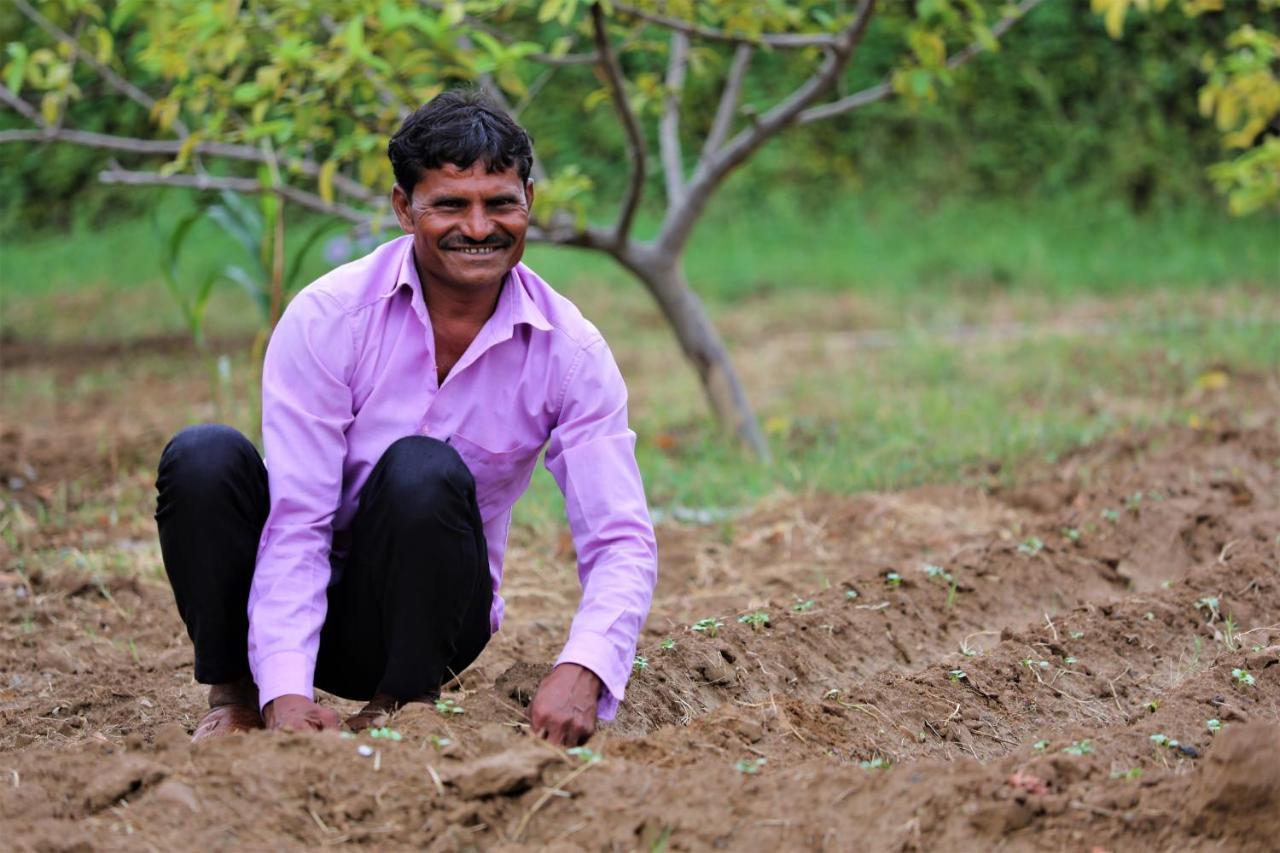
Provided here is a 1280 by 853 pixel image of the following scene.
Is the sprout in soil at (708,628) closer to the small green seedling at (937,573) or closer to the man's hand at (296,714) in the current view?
the small green seedling at (937,573)

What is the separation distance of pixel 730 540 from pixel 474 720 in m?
2.29

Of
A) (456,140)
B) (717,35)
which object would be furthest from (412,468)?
(717,35)

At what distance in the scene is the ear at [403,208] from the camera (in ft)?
9.54

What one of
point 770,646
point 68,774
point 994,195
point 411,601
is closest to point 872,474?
point 770,646

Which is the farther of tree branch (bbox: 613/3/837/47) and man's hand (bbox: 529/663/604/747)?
tree branch (bbox: 613/3/837/47)

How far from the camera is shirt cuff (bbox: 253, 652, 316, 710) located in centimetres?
270

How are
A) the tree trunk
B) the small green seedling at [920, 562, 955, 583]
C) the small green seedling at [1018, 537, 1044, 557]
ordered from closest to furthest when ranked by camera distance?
the small green seedling at [920, 562, 955, 583], the small green seedling at [1018, 537, 1044, 557], the tree trunk

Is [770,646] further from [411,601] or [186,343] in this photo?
[186,343]

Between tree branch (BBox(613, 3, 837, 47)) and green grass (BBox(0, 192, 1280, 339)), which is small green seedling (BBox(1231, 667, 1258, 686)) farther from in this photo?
green grass (BBox(0, 192, 1280, 339))

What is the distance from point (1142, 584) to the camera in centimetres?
439

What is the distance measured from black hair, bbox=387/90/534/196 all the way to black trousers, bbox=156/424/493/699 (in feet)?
1.62

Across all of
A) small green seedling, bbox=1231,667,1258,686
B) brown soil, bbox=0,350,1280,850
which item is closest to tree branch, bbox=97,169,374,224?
brown soil, bbox=0,350,1280,850

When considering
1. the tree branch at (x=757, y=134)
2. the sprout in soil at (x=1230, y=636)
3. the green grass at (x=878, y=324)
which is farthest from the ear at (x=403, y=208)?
the tree branch at (x=757, y=134)

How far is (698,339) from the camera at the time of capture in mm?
6055
